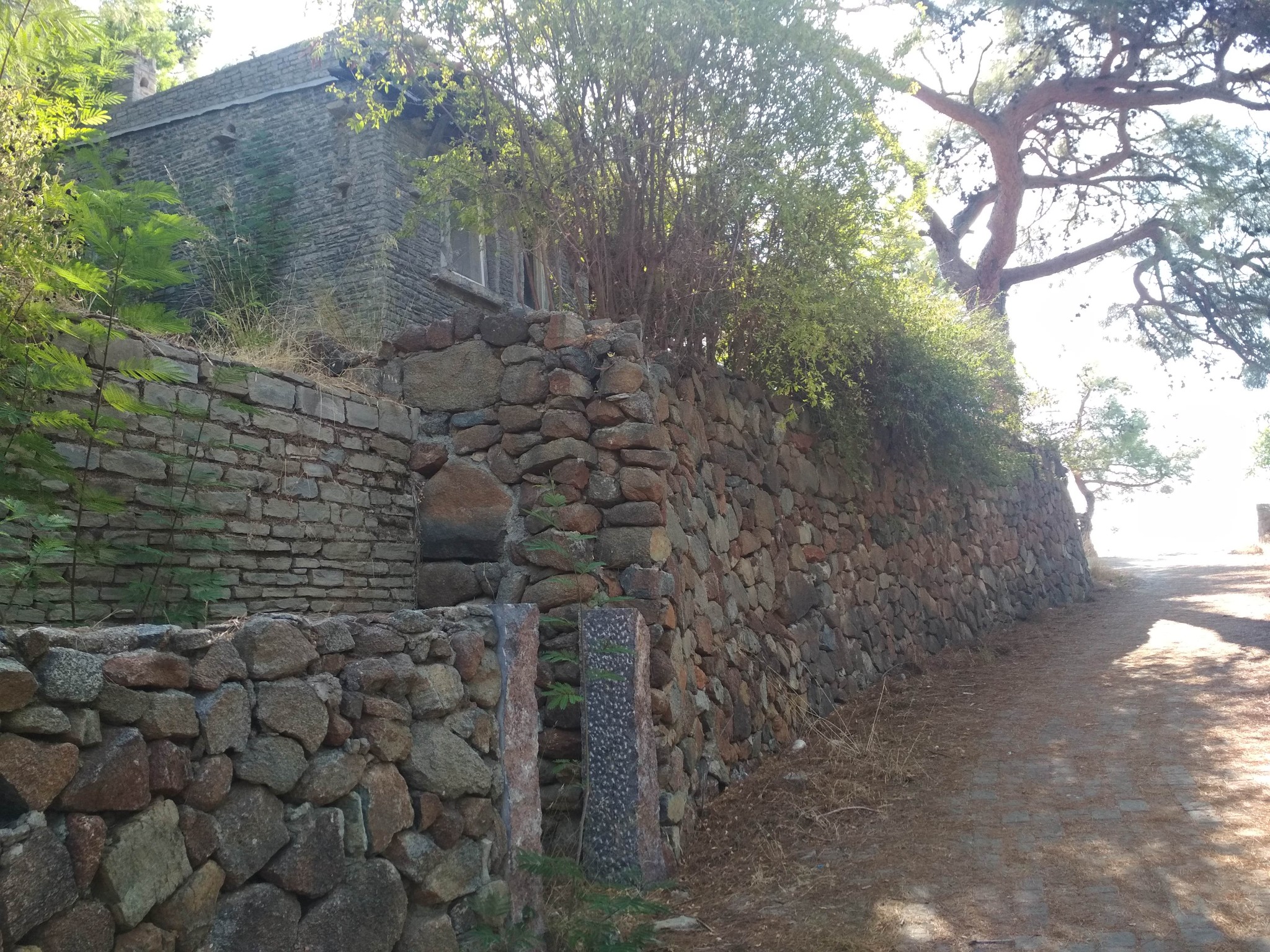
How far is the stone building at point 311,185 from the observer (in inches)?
417

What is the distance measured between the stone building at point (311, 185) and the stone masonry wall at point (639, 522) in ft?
14.5

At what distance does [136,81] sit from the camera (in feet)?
41.4

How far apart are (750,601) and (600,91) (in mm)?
3360

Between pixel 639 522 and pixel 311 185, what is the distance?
7.40m

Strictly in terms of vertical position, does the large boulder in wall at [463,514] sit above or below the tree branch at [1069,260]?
below

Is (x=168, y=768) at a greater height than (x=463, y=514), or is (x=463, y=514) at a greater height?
(x=463, y=514)

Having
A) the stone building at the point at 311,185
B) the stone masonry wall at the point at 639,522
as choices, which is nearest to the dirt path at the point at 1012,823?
the stone masonry wall at the point at 639,522

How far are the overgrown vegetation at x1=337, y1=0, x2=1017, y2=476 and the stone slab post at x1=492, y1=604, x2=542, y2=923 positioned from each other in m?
2.85

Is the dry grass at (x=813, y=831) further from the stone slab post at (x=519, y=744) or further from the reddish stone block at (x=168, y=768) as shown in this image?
the reddish stone block at (x=168, y=768)

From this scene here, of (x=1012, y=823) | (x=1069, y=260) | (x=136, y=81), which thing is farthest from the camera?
(x=1069, y=260)

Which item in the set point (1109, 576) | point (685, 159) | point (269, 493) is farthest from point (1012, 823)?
point (1109, 576)

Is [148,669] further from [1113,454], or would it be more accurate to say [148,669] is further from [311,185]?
[1113,454]

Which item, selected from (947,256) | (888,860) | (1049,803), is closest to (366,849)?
(888,860)

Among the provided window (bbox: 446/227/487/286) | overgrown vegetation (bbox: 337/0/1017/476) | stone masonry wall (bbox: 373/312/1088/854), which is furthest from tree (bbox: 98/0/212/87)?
stone masonry wall (bbox: 373/312/1088/854)
